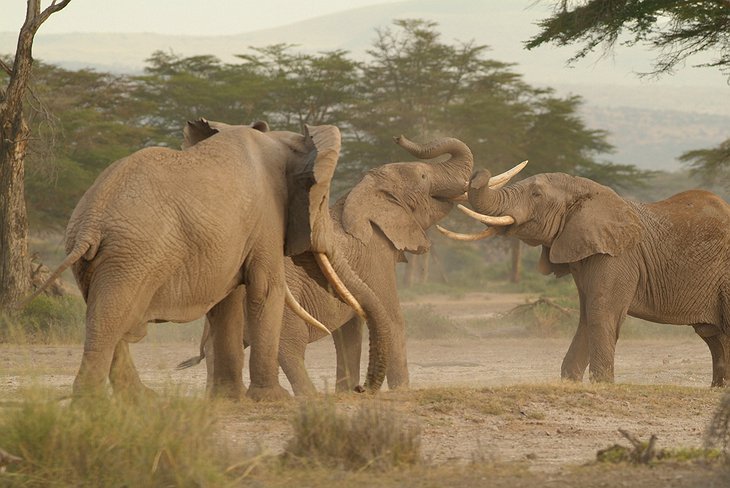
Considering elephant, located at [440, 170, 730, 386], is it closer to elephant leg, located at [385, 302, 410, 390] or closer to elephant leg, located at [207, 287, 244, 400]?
elephant leg, located at [385, 302, 410, 390]

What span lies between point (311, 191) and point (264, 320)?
2.84ft

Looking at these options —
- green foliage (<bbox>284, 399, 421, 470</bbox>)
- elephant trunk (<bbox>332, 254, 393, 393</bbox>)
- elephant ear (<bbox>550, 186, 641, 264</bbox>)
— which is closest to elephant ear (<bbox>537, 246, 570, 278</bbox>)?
elephant ear (<bbox>550, 186, 641, 264</bbox>)

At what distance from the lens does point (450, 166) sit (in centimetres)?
1253

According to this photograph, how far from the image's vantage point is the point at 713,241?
12.7 meters

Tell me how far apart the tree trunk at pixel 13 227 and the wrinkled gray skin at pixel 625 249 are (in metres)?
6.16

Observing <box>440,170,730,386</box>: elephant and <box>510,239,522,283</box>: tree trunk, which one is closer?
<box>440,170,730,386</box>: elephant

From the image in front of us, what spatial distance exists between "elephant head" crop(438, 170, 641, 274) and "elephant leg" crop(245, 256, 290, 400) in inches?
142

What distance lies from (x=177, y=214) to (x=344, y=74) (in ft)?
101

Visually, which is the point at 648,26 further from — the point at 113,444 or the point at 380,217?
the point at 113,444

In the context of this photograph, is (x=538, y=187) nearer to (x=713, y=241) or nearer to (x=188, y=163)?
(x=713, y=241)

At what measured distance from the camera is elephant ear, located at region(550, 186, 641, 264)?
1238 cm

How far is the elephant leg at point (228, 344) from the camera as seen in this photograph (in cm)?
909

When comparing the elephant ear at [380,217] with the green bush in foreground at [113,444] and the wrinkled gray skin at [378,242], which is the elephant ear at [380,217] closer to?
the wrinkled gray skin at [378,242]

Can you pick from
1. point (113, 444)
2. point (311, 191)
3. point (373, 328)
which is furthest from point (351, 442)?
point (373, 328)
